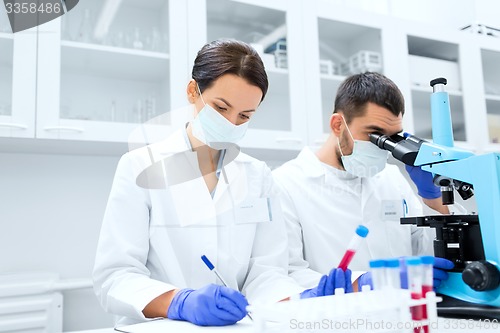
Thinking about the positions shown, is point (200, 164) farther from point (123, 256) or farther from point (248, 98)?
point (123, 256)

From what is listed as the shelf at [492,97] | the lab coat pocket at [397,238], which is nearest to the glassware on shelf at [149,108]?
the lab coat pocket at [397,238]

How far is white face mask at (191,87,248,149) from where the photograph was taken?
4.31 ft

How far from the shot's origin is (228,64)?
125cm

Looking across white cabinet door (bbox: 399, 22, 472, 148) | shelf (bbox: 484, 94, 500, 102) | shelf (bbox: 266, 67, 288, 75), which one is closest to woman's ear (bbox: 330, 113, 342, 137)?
shelf (bbox: 266, 67, 288, 75)

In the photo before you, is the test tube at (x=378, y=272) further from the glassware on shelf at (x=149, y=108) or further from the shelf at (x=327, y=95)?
the shelf at (x=327, y=95)

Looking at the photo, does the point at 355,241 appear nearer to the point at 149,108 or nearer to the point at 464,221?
the point at 464,221

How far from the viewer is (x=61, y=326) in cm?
192

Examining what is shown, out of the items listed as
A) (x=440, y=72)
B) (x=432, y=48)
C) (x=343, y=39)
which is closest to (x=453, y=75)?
(x=440, y=72)

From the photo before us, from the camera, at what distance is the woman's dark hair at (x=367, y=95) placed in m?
1.57

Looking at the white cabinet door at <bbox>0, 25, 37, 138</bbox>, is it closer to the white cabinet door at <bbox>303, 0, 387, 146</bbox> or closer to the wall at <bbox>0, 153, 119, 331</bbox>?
the wall at <bbox>0, 153, 119, 331</bbox>

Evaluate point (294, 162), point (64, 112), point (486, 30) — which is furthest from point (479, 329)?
point (486, 30)

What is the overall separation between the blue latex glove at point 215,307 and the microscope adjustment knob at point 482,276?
471mm

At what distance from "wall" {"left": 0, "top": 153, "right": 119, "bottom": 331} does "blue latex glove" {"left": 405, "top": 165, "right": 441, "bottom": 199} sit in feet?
4.73

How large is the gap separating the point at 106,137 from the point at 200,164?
2.06 feet
